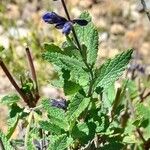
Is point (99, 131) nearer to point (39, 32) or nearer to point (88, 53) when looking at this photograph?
point (88, 53)

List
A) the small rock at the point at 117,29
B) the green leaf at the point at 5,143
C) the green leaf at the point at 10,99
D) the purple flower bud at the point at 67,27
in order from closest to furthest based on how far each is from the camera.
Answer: the purple flower bud at the point at 67,27 < the green leaf at the point at 5,143 < the green leaf at the point at 10,99 < the small rock at the point at 117,29

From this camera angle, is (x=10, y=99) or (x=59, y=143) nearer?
(x=59, y=143)

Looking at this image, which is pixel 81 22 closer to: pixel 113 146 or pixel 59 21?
pixel 59 21

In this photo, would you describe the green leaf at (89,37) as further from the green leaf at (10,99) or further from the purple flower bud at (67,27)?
the green leaf at (10,99)

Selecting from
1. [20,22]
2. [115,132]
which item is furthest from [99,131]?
[20,22]

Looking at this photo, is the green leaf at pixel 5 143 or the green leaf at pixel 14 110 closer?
the green leaf at pixel 5 143

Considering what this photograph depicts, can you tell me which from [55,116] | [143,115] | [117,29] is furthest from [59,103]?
[117,29]

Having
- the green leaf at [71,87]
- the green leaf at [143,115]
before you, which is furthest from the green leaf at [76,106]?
the green leaf at [143,115]
